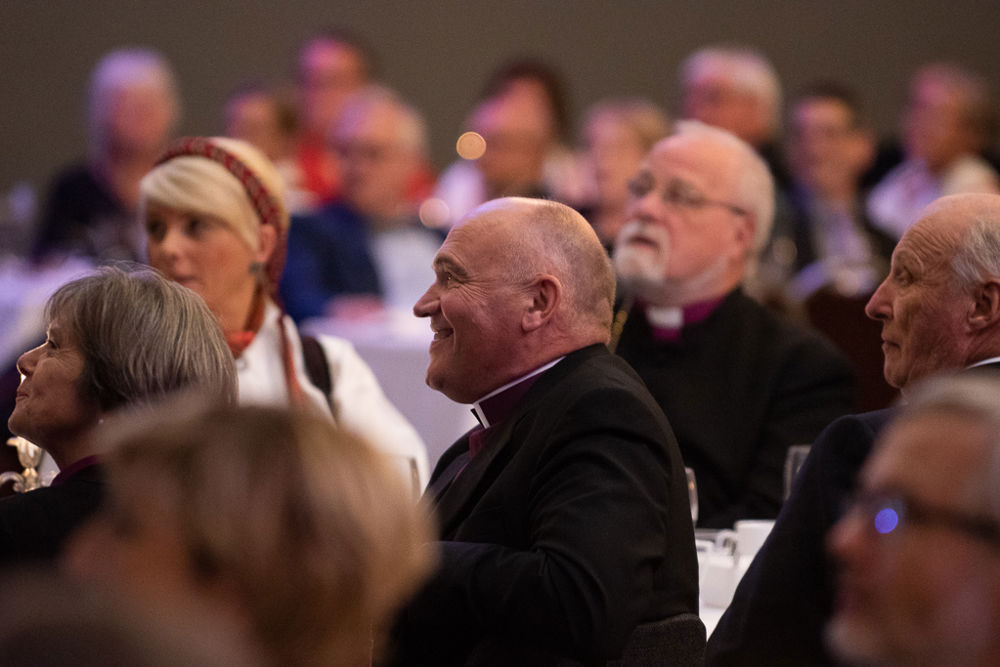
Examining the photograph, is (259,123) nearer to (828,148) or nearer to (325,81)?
(325,81)

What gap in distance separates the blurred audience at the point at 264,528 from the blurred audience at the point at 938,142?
6826 mm

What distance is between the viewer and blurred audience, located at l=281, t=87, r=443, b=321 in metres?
6.68

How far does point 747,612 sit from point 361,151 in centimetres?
493

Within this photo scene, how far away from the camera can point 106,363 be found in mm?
2443

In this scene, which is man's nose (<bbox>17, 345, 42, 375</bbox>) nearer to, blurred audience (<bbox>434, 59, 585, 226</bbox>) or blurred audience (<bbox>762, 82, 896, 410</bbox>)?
blurred audience (<bbox>762, 82, 896, 410</bbox>)

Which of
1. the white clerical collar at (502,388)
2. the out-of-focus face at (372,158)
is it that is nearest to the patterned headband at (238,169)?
the white clerical collar at (502,388)

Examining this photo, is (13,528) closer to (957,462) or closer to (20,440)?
(20,440)

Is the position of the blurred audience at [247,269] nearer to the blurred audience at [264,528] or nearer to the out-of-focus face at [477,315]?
→ the out-of-focus face at [477,315]

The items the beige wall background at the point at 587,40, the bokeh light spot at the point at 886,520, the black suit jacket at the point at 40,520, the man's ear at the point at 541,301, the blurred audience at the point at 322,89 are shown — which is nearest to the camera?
the bokeh light spot at the point at 886,520

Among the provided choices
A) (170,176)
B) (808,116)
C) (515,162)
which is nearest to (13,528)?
(170,176)

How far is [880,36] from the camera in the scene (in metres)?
11.0

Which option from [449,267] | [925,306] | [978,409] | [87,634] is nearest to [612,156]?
[449,267]

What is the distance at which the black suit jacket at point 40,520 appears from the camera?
2.25 metres

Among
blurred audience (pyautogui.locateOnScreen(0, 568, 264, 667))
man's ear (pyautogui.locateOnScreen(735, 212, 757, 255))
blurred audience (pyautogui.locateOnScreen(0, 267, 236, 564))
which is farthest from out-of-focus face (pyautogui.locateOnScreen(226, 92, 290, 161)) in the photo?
blurred audience (pyautogui.locateOnScreen(0, 568, 264, 667))
